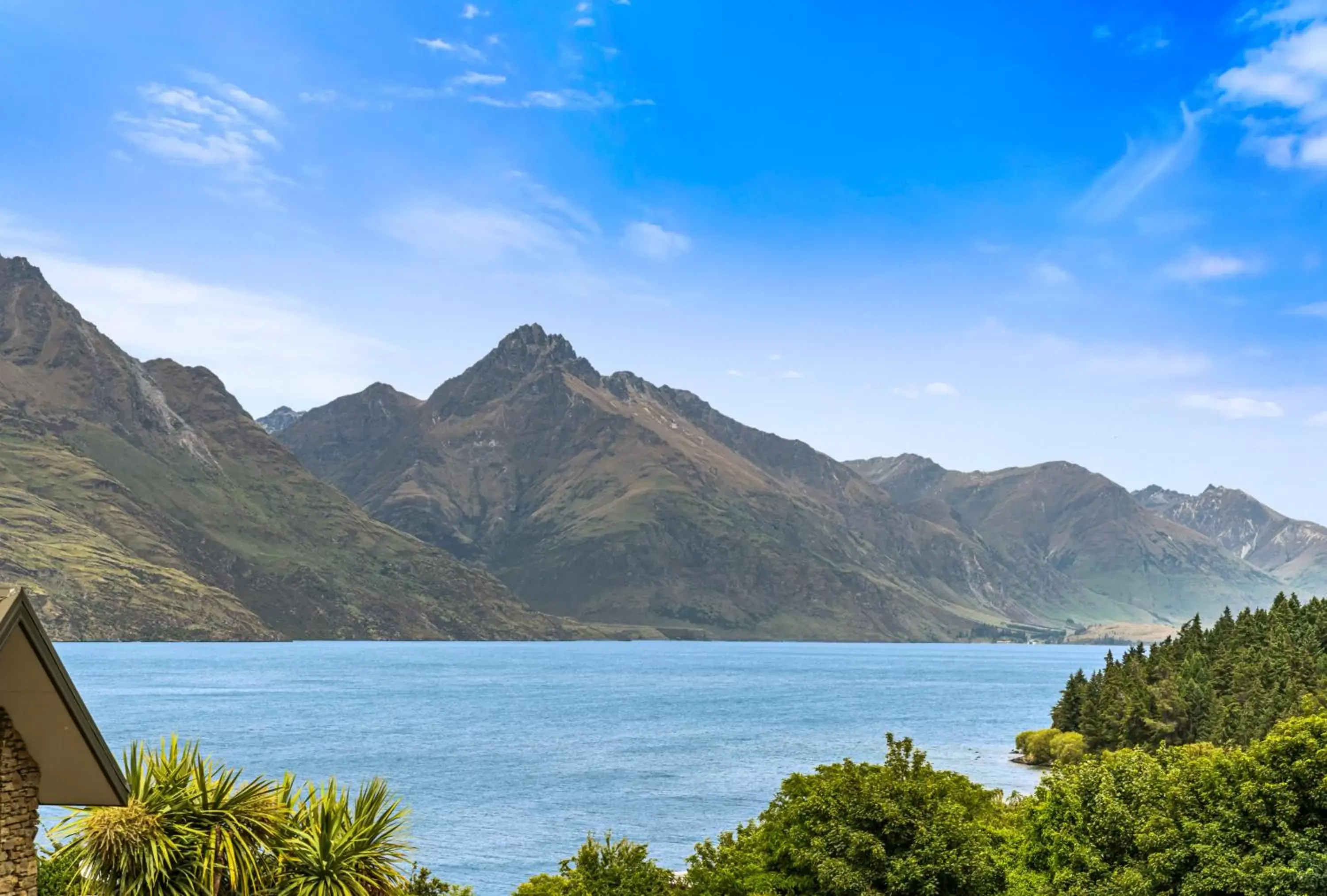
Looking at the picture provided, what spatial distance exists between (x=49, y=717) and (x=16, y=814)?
5.37 ft

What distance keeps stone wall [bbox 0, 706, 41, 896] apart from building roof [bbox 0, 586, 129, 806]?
0.54 feet

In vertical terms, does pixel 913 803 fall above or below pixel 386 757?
above

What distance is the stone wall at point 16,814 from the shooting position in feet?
60.5

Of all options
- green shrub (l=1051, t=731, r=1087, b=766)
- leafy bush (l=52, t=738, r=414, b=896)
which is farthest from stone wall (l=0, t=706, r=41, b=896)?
green shrub (l=1051, t=731, r=1087, b=766)

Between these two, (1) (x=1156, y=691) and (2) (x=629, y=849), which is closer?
(2) (x=629, y=849)

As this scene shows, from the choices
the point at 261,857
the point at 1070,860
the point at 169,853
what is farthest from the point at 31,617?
the point at 1070,860

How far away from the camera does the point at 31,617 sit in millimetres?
A: 17891

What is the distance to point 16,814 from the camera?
1867 centimetres

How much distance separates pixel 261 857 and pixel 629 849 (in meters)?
18.6

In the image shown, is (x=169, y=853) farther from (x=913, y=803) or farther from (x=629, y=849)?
(x=913, y=803)

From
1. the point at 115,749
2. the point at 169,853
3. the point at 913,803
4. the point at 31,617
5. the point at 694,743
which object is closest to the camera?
the point at 31,617

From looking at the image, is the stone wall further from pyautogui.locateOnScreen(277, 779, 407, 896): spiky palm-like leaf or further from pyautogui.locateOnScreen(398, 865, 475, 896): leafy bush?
pyautogui.locateOnScreen(398, 865, 475, 896): leafy bush

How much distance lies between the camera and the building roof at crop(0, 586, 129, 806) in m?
17.8

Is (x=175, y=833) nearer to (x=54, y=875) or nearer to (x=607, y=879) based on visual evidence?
(x=54, y=875)
